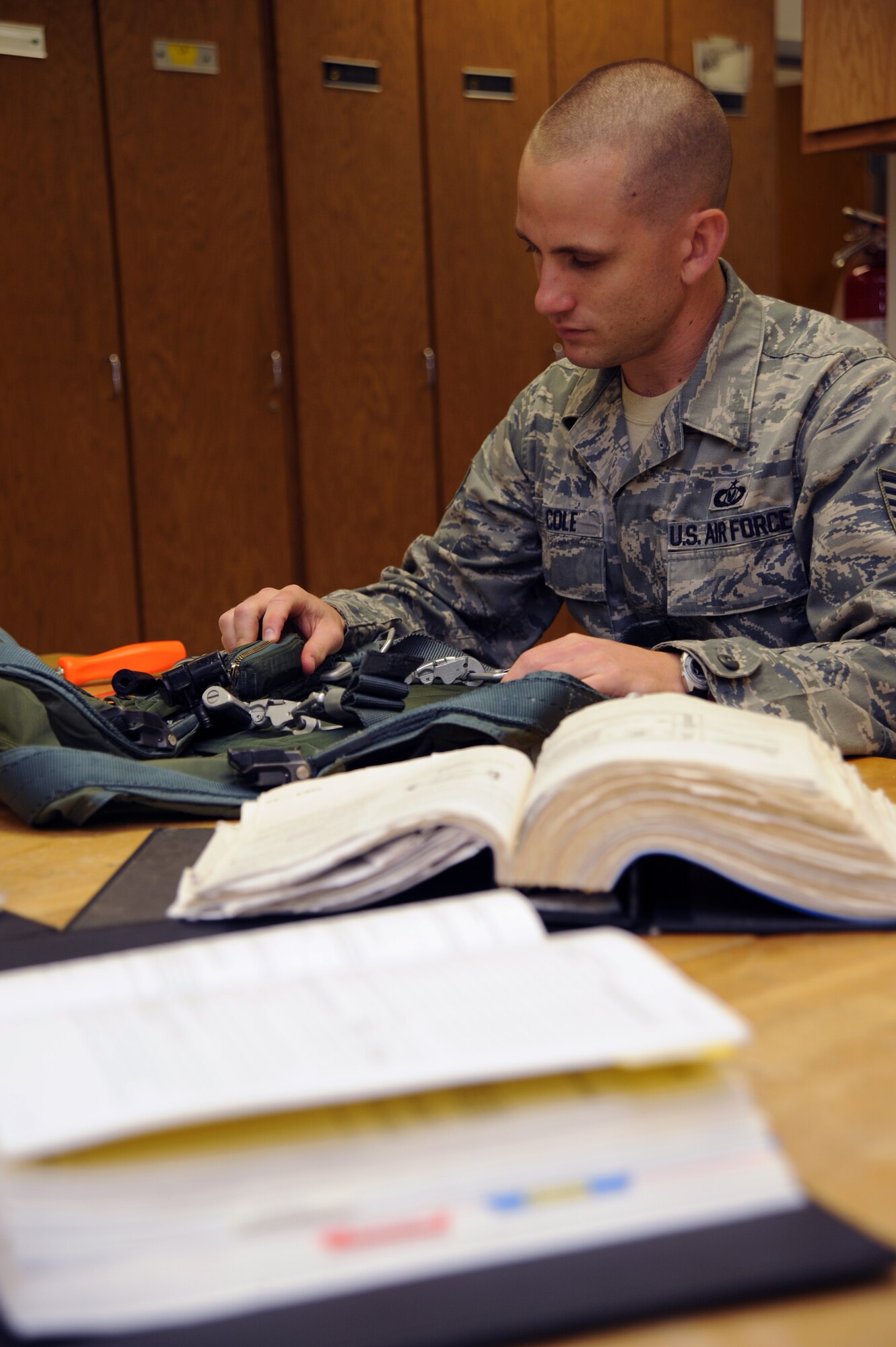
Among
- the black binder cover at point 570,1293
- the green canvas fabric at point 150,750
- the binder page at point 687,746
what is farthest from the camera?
the green canvas fabric at point 150,750

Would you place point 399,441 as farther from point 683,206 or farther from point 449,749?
point 449,749

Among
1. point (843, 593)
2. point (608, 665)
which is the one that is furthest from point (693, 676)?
point (843, 593)

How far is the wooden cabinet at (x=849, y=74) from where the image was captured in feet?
7.13

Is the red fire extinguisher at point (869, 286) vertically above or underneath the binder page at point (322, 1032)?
above

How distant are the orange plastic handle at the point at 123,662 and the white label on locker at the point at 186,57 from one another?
2504 millimetres

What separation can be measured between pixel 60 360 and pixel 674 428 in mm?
2374

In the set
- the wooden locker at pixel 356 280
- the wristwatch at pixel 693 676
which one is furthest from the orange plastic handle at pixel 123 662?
the wooden locker at pixel 356 280

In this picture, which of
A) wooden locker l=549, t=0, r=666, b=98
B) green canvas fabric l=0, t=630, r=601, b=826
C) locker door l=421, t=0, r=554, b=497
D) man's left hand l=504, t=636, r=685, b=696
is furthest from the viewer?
wooden locker l=549, t=0, r=666, b=98

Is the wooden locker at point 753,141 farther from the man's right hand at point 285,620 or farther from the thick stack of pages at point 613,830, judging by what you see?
the thick stack of pages at point 613,830

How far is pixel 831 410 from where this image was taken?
143 cm

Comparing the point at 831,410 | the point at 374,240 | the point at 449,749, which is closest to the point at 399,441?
the point at 374,240

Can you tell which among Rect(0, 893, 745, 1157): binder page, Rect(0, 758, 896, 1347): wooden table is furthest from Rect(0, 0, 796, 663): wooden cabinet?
Rect(0, 893, 745, 1157): binder page

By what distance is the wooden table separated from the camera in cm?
38

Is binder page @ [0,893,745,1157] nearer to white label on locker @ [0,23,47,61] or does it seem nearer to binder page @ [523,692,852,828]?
binder page @ [523,692,852,828]
